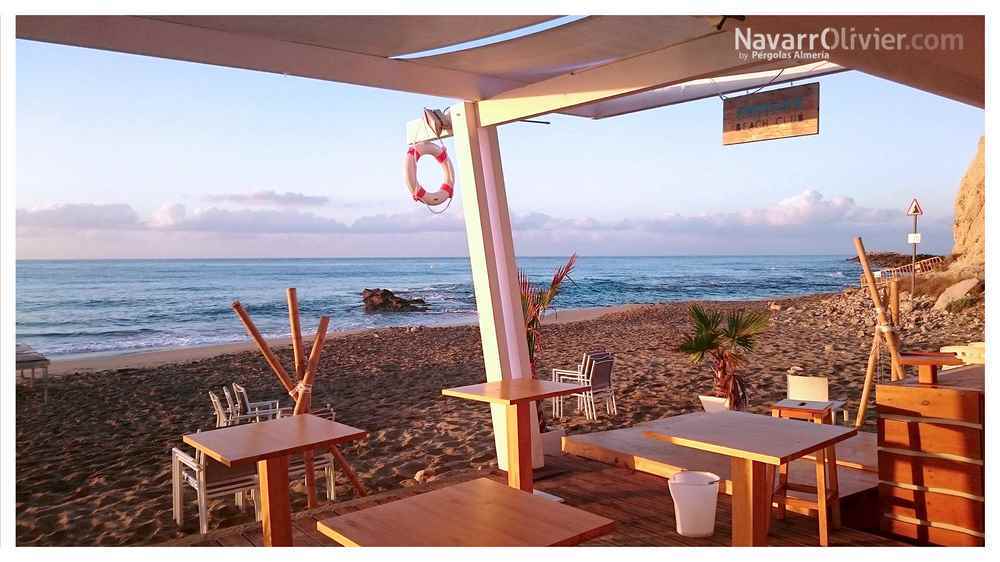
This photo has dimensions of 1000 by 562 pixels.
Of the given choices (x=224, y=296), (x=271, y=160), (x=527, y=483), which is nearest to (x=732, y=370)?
(x=527, y=483)

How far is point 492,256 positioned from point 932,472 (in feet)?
8.89

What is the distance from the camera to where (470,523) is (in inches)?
81.0

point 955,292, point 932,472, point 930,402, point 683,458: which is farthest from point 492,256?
point 955,292

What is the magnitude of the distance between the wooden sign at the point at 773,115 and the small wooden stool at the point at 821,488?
1438 millimetres

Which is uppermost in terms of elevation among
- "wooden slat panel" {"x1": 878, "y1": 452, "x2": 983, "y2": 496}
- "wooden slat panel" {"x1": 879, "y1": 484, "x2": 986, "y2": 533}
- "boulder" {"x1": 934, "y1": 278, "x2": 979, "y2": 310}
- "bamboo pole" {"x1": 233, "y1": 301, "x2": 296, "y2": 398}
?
"bamboo pole" {"x1": 233, "y1": 301, "x2": 296, "y2": 398}

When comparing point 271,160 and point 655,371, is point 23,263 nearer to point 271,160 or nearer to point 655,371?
point 271,160

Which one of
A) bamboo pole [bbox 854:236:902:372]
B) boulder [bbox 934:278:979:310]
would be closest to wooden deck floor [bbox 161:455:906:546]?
bamboo pole [bbox 854:236:902:372]

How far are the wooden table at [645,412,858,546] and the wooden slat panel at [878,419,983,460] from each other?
1.28 feet

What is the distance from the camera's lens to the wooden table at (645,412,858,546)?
2678 mm

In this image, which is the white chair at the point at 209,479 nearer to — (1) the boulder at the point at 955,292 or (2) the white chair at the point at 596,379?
(2) the white chair at the point at 596,379

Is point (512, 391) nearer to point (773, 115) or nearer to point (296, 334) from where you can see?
point (296, 334)

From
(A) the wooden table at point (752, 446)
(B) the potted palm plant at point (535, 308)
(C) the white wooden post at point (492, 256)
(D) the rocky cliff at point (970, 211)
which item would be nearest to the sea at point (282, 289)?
(D) the rocky cliff at point (970, 211)

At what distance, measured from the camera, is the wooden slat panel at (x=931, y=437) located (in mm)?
2994

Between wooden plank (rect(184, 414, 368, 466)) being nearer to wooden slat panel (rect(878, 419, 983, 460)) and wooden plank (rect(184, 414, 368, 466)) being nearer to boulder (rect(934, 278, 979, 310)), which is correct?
wooden slat panel (rect(878, 419, 983, 460))
